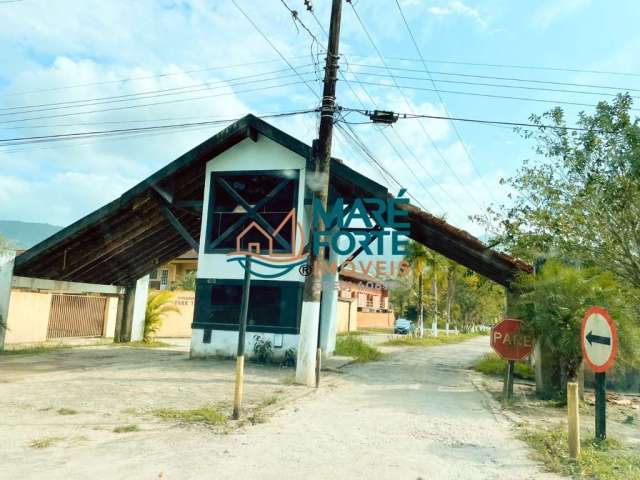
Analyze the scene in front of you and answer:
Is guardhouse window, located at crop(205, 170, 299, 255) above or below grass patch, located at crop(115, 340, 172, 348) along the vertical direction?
above

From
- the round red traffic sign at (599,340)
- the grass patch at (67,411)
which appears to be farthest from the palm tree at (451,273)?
the grass patch at (67,411)

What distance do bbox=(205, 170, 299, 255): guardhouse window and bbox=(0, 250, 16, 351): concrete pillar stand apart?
20.5ft

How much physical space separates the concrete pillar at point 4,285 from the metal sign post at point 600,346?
16264 mm

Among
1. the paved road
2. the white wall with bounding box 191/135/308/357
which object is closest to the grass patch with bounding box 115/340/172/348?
the white wall with bounding box 191/135/308/357

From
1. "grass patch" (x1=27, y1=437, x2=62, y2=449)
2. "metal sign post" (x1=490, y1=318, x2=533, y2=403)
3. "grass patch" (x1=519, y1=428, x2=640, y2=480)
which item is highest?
"metal sign post" (x1=490, y1=318, x2=533, y2=403)

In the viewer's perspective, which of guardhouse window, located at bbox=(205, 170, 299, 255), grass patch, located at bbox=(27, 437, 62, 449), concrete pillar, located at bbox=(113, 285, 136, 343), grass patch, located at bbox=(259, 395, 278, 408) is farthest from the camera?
concrete pillar, located at bbox=(113, 285, 136, 343)

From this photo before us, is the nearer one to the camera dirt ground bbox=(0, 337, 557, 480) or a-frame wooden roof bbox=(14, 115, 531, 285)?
dirt ground bbox=(0, 337, 557, 480)

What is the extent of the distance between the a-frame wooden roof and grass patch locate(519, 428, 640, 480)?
22.6ft

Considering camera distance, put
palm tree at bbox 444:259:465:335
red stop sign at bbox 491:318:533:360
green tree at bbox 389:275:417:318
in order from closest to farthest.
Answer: red stop sign at bbox 491:318:533:360 < palm tree at bbox 444:259:465:335 < green tree at bbox 389:275:417:318

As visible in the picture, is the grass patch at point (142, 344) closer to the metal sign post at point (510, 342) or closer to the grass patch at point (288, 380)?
the grass patch at point (288, 380)

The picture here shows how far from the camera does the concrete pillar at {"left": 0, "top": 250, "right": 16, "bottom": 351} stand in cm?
1603

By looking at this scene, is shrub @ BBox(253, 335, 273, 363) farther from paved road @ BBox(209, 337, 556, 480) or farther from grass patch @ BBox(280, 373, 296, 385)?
paved road @ BBox(209, 337, 556, 480)

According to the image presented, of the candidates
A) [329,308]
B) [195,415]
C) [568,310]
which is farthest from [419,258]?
[195,415]

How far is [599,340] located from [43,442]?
6.89m
